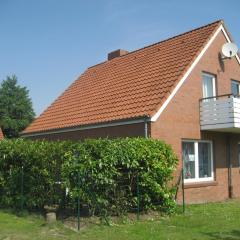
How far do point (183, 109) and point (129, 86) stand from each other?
3194 mm

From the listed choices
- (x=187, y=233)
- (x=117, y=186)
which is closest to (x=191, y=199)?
(x=117, y=186)

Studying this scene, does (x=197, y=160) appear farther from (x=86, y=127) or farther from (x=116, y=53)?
(x=116, y=53)

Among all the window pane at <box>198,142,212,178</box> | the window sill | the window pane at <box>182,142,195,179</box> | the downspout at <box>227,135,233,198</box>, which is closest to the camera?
the window sill

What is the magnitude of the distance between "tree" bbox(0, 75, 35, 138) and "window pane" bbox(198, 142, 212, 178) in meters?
30.9

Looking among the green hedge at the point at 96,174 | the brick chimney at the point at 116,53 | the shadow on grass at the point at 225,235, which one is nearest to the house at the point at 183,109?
the green hedge at the point at 96,174

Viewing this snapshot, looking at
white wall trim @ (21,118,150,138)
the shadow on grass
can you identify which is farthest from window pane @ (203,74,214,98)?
the shadow on grass

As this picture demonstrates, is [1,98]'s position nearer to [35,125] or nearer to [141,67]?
[35,125]

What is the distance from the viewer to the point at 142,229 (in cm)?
1141

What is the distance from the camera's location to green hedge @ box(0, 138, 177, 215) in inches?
487

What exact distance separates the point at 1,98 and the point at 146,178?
3837cm

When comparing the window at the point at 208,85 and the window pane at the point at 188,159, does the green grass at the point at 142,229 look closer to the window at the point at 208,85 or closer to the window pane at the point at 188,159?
the window pane at the point at 188,159

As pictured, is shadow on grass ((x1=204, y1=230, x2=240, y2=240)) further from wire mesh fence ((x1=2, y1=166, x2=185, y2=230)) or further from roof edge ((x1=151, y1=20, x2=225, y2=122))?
roof edge ((x1=151, y1=20, x2=225, y2=122))

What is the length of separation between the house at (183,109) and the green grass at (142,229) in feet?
13.1

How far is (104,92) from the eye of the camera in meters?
21.0
